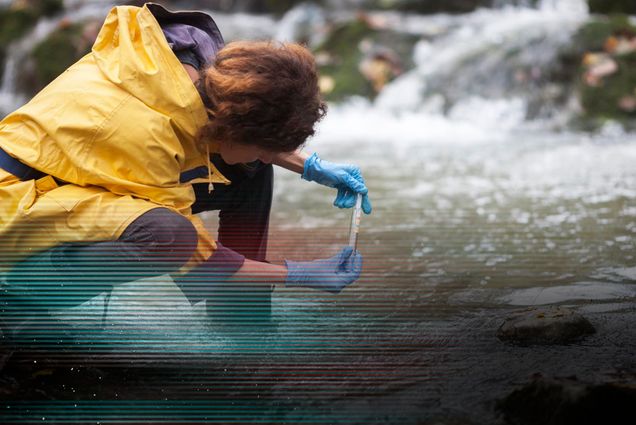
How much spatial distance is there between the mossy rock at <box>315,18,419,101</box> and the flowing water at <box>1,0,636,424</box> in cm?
225

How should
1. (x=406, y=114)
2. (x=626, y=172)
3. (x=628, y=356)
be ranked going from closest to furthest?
(x=628, y=356) < (x=626, y=172) < (x=406, y=114)

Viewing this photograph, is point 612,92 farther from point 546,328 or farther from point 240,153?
point 240,153

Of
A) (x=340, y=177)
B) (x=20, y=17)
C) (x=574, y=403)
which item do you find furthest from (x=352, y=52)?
(x=574, y=403)

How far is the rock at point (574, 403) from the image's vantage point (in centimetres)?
134

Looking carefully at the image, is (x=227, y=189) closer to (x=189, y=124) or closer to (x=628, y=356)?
(x=189, y=124)

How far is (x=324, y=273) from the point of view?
1.83m

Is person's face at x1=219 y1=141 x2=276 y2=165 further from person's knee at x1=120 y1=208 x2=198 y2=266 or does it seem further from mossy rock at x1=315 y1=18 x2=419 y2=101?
mossy rock at x1=315 y1=18 x2=419 y2=101

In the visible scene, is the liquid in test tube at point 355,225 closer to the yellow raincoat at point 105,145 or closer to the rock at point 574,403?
the yellow raincoat at point 105,145

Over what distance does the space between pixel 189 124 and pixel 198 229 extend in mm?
249

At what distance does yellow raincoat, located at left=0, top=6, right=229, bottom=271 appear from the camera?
5.33ft

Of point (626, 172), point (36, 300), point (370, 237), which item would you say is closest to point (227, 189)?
point (36, 300)

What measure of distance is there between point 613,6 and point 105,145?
705cm

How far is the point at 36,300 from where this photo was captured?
1.75 meters

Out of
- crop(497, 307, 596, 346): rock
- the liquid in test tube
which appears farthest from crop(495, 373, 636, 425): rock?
the liquid in test tube
